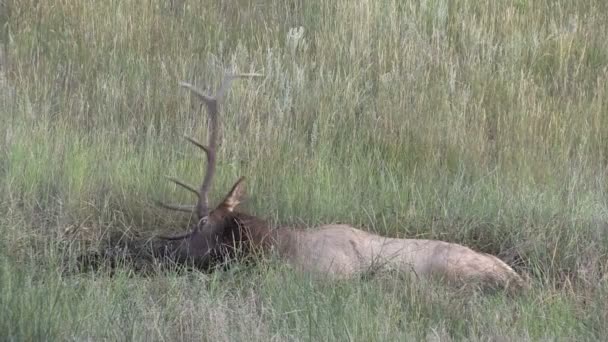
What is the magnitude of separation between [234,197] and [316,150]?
1.33 meters

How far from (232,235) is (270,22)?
13.0ft

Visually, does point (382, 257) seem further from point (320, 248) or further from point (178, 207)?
point (178, 207)

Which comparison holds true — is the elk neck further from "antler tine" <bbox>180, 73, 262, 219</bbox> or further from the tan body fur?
"antler tine" <bbox>180, 73, 262, 219</bbox>

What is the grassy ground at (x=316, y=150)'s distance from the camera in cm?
473

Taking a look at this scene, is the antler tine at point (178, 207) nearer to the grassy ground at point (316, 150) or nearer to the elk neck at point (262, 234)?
the elk neck at point (262, 234)

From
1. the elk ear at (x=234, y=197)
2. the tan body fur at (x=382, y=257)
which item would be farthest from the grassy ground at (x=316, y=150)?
the elk ear at (x=234, y=197)

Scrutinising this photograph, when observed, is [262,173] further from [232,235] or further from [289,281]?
[289,281]

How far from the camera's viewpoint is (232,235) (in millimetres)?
5969

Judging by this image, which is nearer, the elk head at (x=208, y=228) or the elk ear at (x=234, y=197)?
the elk head at (x=208, y=228)

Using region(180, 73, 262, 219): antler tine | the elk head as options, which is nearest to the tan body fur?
the elk head

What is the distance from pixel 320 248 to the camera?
5.80m

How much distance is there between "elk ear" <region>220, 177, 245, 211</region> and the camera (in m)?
6.09

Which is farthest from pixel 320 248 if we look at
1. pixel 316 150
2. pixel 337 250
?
pixel 316 150

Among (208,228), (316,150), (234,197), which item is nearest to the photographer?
(208,228)
